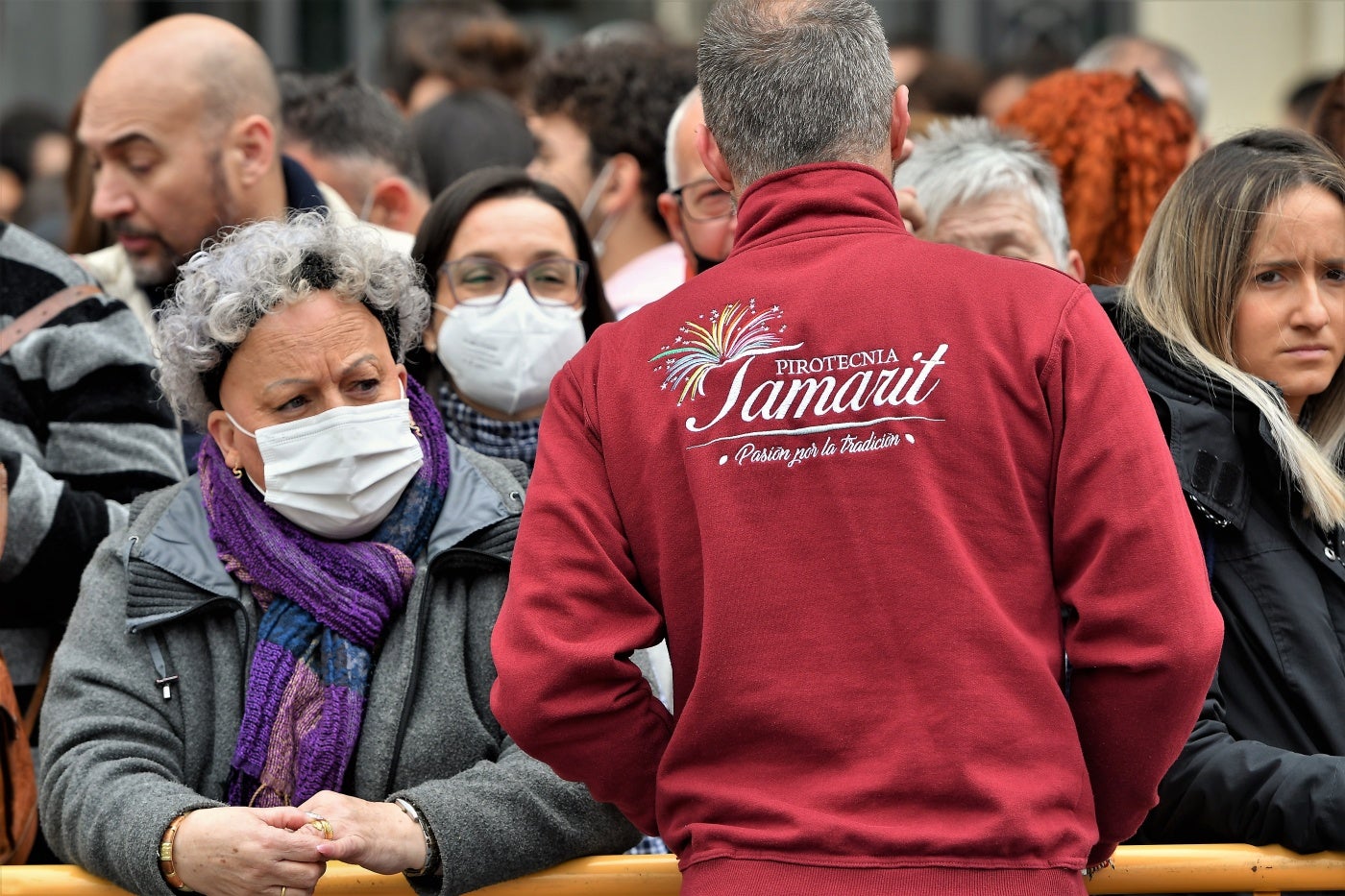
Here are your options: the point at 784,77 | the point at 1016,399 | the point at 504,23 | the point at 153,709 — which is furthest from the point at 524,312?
the point at 504,23

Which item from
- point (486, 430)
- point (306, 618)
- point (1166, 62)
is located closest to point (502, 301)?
point (486, 430)

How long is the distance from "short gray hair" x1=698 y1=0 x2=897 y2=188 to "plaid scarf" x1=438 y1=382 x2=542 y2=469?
5.24 feet

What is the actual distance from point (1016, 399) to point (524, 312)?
1.89m

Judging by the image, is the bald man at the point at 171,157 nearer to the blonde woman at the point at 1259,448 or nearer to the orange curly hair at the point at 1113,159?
the orange curly hair at the point at 1113,159

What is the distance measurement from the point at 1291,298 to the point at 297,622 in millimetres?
1938

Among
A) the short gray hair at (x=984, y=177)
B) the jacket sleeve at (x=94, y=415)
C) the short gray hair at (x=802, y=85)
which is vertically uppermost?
the short gray hair at (x=802, y=85)

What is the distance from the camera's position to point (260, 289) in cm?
319

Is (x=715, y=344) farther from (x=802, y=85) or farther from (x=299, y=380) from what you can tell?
(x=299, y=380)

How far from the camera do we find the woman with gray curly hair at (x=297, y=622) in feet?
9.32

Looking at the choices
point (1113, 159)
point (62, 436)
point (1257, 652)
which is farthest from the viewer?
point (1113, 159)

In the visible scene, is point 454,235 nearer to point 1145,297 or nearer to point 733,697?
point 1145,297

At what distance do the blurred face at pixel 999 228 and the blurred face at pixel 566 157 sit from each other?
137 cm

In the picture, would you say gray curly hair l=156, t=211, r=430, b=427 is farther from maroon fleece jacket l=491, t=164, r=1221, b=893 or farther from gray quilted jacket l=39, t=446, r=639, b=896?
maroon fleece jacket l=491, t=164, r=1221, b=893

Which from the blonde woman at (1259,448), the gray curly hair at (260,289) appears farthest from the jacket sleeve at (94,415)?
the blonde woman at (1259,448)
